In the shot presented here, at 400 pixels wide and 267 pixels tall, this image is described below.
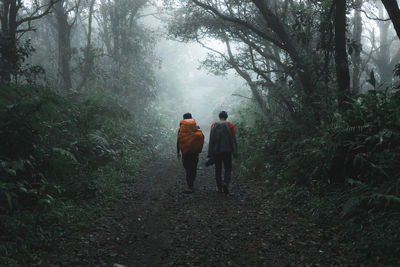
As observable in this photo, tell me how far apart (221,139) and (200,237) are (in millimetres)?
3153

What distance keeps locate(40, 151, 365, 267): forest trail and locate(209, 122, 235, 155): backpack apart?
46.8 inches

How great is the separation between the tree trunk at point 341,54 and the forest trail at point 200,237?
9.71 ft

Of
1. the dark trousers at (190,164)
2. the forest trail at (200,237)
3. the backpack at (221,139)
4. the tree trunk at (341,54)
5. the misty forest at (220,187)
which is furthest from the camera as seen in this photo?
the dark trousers at (190,164)

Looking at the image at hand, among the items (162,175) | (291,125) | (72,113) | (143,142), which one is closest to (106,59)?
(143,142)

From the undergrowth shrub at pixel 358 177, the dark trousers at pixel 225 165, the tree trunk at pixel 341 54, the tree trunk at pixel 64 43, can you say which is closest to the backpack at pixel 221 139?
the dark trousers at pixel 225 165

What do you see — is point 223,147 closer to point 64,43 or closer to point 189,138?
point 189,138

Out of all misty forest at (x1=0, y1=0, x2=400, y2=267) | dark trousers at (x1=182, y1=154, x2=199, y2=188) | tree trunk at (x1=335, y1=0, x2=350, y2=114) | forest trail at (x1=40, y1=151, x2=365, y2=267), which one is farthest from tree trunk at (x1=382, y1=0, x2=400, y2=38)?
dark trousers at (x1=182, y1=154, x2=199, y2=188)

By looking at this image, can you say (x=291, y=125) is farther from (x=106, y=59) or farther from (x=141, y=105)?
(x=106, y=59)

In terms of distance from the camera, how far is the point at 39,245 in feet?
14.7

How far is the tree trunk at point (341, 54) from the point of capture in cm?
718

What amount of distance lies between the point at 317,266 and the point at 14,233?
169 inches

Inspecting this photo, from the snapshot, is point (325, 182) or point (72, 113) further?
point (72, 113)

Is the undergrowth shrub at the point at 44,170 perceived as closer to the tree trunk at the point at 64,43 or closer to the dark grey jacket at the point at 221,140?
the dark grey jacket at the point at 221,140

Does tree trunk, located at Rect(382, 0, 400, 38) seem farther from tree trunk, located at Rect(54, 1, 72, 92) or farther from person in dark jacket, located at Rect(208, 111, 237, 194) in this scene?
tree trunk, located at Rect(54, 1, 72, 92)
